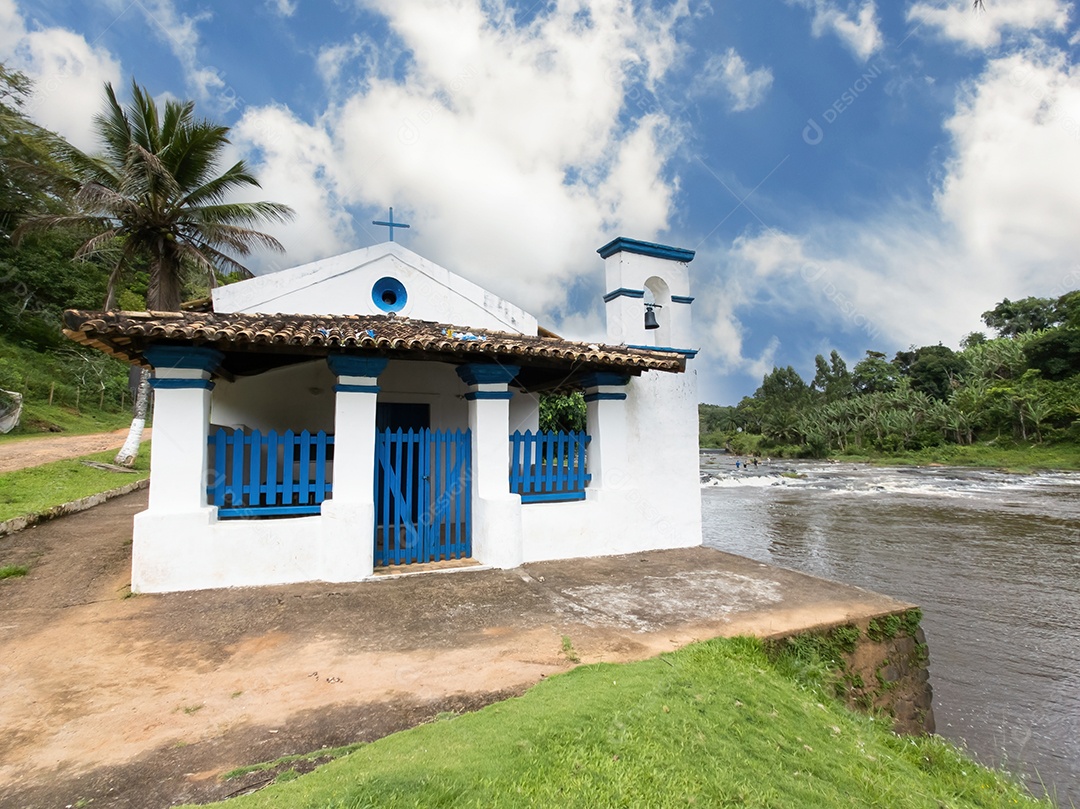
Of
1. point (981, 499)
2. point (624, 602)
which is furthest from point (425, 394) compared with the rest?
point (981, 499)

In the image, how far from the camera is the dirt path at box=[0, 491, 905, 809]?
2.73 m

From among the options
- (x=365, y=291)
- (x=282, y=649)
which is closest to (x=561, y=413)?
(x=365, y=291)

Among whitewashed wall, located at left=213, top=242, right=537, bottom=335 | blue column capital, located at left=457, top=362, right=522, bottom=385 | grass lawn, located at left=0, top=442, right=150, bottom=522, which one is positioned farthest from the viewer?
grass lawn, located at left=0, top=442, right=150, bottom=522

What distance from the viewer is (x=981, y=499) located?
2261 centimetres

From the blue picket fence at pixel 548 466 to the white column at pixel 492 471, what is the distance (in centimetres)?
32

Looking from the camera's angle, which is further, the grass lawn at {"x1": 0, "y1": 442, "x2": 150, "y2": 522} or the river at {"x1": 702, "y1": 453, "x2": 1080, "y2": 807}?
the grass lawn at {"x1": 0, "y1": 442, "x2": 150, "y2": 522}

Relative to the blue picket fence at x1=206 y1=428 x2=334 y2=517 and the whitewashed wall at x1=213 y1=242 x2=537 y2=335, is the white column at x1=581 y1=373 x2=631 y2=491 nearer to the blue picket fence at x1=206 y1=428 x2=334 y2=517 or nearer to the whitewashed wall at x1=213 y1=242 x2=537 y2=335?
the whitewashed wall at x1=213 y1=242 x2=537 y2=335

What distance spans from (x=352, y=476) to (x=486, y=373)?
5.96 ft

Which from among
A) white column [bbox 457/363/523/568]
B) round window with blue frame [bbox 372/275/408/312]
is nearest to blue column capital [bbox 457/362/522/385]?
white column [bbox 457/363/523/568]

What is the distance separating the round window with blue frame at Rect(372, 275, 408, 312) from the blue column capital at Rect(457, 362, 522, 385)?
1.39 m

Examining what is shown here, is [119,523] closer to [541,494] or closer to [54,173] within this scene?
[541,494]

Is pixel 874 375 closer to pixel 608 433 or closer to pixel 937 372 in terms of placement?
pixel 937 372

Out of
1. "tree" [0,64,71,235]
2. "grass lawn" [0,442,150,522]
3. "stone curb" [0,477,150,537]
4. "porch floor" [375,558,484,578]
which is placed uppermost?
"tree" [0,64,71,235]

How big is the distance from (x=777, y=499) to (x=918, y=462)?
72.8 ft
